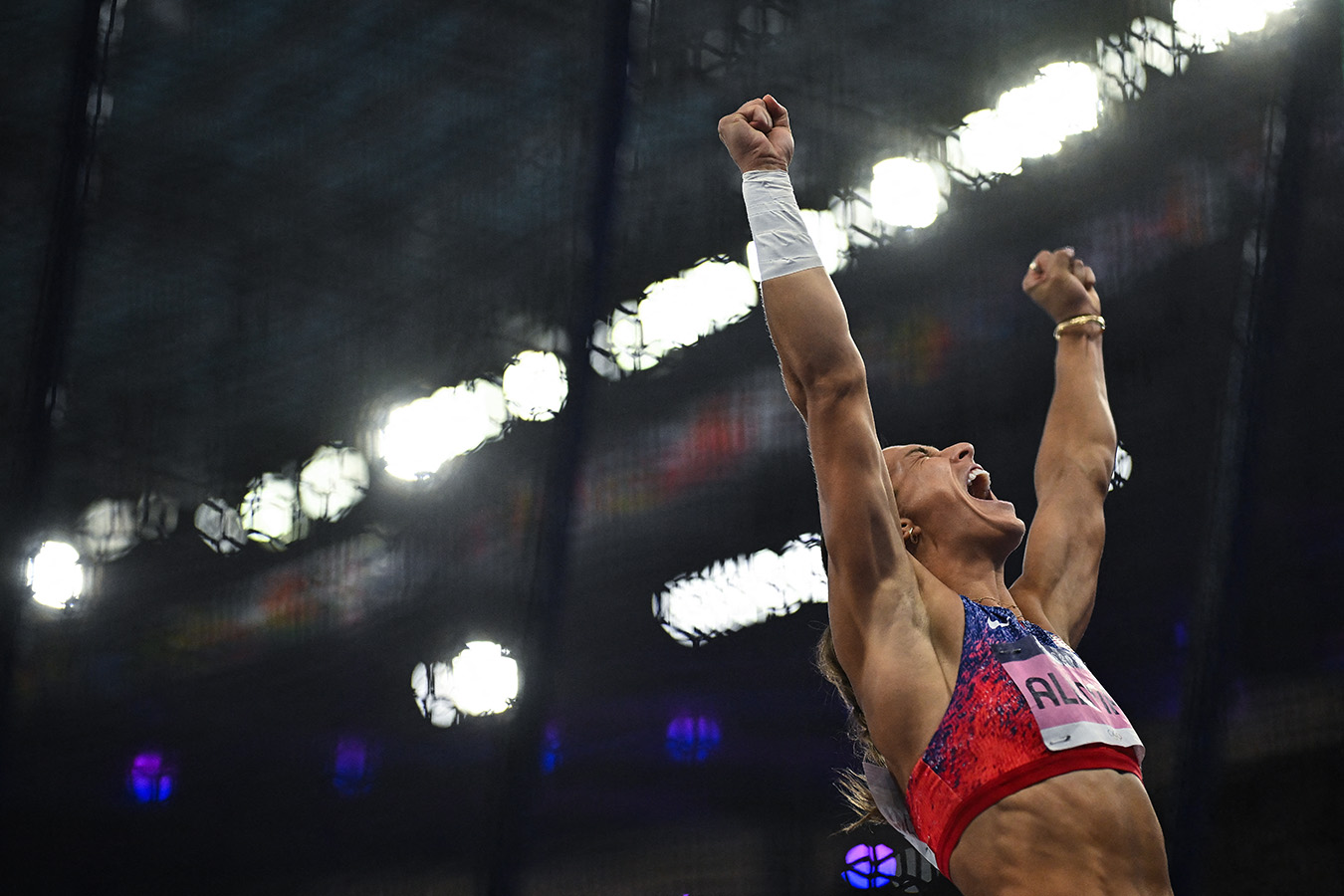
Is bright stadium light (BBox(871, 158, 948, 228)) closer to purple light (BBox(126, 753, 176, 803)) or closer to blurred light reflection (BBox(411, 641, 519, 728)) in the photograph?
blurred light reflection (BBox(411, 641, 519, 728))

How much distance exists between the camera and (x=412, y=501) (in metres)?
3.26

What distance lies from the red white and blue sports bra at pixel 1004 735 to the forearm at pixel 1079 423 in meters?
0.66

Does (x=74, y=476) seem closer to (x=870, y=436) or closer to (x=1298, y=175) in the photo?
(x=870, y=436)

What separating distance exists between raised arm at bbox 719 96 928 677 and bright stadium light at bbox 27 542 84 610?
233cm

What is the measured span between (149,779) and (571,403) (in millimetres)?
1524

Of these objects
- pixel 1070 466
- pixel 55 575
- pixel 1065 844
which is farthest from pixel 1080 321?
pixel 55 575

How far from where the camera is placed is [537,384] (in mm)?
3299

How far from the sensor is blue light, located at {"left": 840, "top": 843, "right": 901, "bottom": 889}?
3.06 meters

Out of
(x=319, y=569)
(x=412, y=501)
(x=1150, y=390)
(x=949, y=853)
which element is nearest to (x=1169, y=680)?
(x=1150, y=390)

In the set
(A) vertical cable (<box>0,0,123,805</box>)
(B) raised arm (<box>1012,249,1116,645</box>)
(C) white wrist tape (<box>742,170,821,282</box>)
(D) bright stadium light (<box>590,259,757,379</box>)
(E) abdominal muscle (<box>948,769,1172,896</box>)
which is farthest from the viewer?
(D) bright stadium light (<box>590,259,757,379</box>)

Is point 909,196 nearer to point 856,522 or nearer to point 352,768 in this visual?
point 856,522

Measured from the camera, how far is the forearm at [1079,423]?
2.29 metres

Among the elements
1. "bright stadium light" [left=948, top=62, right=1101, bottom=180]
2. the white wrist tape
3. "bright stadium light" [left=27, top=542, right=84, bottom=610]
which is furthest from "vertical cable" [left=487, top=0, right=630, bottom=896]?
the white wrist tape

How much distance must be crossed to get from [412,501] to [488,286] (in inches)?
26.3
